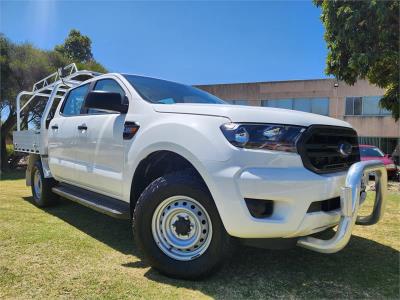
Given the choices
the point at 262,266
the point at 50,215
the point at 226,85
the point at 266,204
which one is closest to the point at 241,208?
the point at 266,204

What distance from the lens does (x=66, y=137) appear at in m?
5.06

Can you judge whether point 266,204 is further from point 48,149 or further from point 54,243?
point 48,149

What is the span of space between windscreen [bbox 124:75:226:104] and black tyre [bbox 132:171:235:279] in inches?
43.0

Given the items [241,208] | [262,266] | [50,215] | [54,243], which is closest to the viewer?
[241,208]

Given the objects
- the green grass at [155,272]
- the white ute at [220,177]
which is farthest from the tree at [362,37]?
the white ute at [220,177]

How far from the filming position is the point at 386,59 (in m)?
9.74

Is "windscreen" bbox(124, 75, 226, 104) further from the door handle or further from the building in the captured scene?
the building

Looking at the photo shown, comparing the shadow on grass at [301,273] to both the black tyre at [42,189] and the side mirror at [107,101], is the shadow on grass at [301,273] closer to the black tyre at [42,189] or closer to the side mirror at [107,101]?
the side mirror at [107,101]

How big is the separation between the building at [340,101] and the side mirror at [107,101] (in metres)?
27.1

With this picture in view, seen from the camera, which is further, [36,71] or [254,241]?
[36,71]

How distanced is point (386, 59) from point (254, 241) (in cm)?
860

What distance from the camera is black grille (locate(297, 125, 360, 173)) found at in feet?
9.50

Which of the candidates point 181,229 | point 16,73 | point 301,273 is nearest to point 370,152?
point 301,273

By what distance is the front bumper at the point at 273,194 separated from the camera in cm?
279
